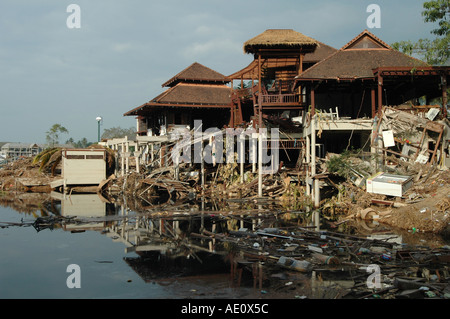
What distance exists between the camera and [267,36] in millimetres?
24969

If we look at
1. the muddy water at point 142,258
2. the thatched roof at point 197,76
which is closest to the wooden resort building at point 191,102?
the thatched roof at point 197,76

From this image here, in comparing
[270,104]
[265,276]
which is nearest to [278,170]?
[270,104]

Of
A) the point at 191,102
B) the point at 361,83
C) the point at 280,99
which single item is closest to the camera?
the point at 361,83

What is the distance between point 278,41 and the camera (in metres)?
24.2

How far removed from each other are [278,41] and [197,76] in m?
13.2

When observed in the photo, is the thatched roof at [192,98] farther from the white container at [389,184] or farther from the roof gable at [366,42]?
the white container at [389,184]

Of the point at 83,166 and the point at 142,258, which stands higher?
the point at 83,166

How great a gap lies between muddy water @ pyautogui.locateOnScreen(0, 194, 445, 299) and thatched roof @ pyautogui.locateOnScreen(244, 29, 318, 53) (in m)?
10.6

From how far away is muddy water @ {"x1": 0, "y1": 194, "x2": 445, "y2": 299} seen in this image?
8.21 meters

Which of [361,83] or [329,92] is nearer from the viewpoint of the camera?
[361,83]

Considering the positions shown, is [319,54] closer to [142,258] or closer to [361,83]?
[361,83]

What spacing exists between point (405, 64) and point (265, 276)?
18.4 metres

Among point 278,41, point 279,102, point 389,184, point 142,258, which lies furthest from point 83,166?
point 389,184
